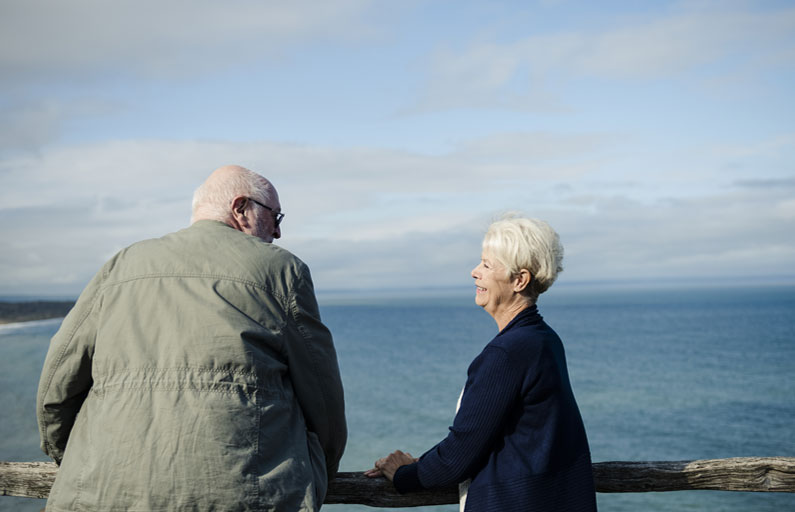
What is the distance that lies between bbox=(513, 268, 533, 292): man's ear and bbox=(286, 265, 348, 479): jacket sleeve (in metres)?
0.73

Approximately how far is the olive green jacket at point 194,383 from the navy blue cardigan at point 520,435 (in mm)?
467

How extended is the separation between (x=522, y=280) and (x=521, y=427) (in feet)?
1.72

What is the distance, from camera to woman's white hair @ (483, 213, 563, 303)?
2320 mm

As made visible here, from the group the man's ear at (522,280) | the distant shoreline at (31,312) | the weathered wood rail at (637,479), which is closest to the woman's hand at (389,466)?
the weathered wood rail at (637,479)

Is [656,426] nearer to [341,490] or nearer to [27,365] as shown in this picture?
[341,490]

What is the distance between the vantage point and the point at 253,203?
7.60ft

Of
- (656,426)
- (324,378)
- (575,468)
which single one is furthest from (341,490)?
(656,426)

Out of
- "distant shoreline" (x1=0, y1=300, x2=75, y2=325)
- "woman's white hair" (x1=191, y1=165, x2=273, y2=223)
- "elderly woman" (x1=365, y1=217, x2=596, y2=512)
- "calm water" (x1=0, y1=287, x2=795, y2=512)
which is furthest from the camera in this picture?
"distant shoreline" (x1=0, y1=300, x2=75, y2=325)

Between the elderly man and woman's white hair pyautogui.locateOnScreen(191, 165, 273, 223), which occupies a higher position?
woman's white hair pyautogui.locateOnScreen(191, 165, 273, 223)

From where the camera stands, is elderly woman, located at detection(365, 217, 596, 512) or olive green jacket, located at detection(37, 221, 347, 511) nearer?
olive green jacket, located at detection(37, 221, 347, 511)

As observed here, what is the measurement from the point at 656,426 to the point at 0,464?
25.7m

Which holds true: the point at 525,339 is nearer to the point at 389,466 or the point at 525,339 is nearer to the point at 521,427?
the point at 521,427

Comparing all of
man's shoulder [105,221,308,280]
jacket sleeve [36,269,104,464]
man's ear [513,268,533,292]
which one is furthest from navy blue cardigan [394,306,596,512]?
jacket sleeve [36,269,104,464]

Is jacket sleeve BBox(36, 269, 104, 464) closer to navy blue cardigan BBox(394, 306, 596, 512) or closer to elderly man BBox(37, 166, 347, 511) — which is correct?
elderly man BBox(37, 166, 347, 511)
